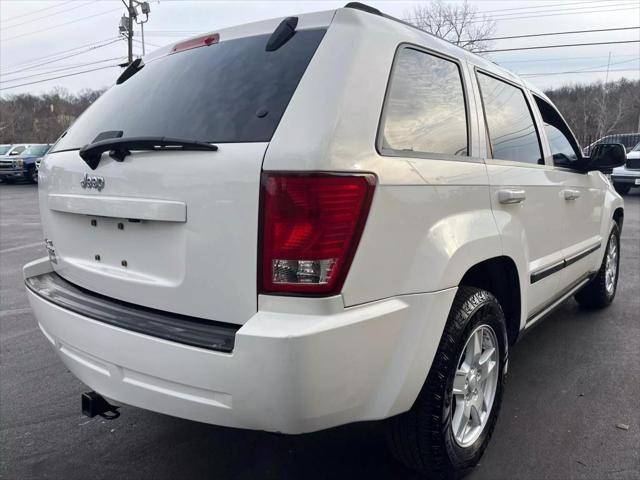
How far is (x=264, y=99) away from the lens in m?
1.89

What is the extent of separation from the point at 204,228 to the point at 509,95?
2.10 m

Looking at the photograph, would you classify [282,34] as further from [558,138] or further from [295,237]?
[558,138]

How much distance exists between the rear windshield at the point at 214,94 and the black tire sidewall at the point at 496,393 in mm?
1163

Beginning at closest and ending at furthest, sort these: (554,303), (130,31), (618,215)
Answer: (554,303), (618,215), (130,31)

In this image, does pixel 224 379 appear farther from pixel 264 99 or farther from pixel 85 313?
pixel 264 99

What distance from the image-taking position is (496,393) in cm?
257

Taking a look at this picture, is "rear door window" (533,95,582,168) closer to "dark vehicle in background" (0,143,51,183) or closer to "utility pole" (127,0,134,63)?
"dark vehicle in background" (0,143,51,183)

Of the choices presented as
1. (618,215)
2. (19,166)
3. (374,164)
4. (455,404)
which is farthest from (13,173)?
(374,164)

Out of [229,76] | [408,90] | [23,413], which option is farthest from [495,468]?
[23,413]

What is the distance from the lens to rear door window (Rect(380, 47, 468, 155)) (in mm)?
1954

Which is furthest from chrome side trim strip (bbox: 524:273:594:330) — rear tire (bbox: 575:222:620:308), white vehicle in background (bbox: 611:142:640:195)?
white vehicle in background (bbox: 611:142:640:195)

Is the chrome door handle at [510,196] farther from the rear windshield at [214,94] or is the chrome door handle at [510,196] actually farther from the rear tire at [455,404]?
the rear windshield at [214,94]

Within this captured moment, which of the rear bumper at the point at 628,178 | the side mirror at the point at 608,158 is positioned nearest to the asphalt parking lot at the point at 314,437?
the side mirror at the point at 608,158

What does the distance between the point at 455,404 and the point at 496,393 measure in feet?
1.22
